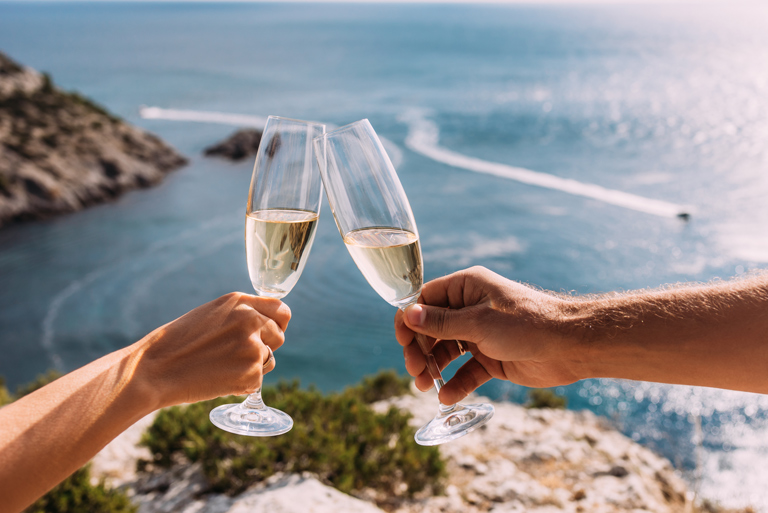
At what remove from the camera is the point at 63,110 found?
61.1ft

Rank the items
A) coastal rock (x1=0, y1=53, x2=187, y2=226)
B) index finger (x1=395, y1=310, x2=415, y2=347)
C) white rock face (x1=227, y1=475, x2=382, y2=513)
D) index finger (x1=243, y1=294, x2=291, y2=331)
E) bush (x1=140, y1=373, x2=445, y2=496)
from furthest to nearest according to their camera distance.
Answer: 1. coastal rock (x1=0, y1=53, x2=187, y2=226)
2. bush (x1=140, y1=373, x2=445, y2=496)
3. white rock face (x1=227, y1=475, x2=382, y2=513)
4. index finger (x1=395, y1=310, x2=415, y2=347)
5. index finger (x1=243, y1=294, x2=291, y2=331)

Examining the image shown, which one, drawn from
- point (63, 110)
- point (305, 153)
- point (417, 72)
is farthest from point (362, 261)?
point (417, 72)

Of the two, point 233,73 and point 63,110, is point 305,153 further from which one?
point 233,73

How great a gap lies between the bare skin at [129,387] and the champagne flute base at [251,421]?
0.46 ft

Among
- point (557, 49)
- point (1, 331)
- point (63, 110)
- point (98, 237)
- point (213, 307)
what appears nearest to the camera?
point (213, 307)

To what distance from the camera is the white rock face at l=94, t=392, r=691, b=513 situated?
3045mm

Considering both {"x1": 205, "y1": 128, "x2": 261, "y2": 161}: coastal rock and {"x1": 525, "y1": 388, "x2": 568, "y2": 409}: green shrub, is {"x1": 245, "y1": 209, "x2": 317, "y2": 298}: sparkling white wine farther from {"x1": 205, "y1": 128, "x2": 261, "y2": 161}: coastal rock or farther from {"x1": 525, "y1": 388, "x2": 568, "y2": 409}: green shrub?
{"x1": 205, "y1": 128, "x2": 261, "y2": 161}: coastal rock

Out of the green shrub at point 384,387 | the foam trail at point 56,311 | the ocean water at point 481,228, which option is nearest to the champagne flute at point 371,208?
the ocean water at point 481,228

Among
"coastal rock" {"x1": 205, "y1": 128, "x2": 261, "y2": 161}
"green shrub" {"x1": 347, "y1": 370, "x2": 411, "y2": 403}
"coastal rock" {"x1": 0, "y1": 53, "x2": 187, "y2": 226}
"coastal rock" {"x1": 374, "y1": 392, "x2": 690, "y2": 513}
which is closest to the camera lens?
"coastal rock" {"x1": 374, "y1": 392, "x2": 690, "y2": 513}

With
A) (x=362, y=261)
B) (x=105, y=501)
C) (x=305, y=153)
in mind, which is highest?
(x=305, y=153)

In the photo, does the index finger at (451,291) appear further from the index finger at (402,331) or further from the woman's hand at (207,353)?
the woman's hand at (207,353)

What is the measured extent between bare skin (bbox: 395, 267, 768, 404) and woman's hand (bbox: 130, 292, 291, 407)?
54 cm

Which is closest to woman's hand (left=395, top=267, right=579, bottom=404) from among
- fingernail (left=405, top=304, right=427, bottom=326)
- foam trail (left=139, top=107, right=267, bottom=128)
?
fingernail (left=405, top=304, right=427, bottom=326)

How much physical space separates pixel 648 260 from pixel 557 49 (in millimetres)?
65802
